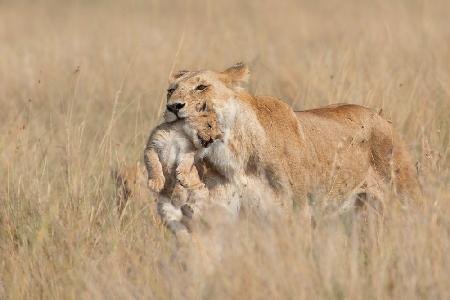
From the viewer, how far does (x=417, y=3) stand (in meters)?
16.6

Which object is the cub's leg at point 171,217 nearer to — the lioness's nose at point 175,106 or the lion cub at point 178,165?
the lion cub at point 178,165

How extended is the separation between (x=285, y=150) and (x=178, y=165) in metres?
0.61

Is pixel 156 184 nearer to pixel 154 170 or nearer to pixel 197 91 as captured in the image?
pixel 154 170

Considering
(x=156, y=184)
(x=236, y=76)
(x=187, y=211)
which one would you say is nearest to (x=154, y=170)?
(x=156, y=184)

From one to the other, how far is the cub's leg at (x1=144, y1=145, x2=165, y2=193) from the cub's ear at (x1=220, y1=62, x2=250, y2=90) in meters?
0.50

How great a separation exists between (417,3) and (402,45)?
714 cm

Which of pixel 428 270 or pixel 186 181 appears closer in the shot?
pixel 428 270

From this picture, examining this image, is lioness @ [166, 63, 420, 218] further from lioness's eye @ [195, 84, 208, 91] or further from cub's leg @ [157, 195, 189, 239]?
cub's leg @ [157, 195, 189, 239]

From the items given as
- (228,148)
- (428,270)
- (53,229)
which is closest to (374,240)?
(428,270)

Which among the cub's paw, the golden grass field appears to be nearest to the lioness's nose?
the cub's paw

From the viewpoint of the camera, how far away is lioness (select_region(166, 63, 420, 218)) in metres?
4.47

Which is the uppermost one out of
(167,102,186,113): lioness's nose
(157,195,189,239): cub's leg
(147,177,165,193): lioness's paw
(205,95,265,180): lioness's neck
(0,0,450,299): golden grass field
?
(167,102,186,113): lioness's nose

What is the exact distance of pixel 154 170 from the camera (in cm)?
437

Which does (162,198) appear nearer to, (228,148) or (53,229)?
(228,148)
